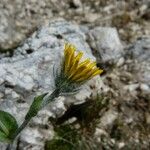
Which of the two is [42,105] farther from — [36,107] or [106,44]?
[106,44]

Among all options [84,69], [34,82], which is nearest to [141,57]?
[34,82]

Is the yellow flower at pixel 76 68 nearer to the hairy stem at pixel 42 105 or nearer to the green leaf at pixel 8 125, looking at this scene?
the hairy stem at pixel 42 105

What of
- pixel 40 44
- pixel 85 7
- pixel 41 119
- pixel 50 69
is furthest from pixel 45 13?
pixel 41 119

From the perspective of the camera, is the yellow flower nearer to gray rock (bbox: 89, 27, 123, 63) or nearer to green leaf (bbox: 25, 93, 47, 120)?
green leaf (bbox: 25, 93, 47, 120)

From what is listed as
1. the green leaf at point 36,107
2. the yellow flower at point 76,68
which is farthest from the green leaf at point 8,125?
the yellow flower at point 76,68

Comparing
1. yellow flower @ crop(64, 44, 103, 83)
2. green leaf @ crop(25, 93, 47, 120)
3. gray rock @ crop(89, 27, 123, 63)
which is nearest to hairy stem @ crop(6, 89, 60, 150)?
green leaf @ crop(25, 93, 47, 120)

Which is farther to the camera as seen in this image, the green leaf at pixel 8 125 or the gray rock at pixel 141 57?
the gray rock at pixel 141 57

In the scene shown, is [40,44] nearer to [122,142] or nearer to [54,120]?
[54,120]

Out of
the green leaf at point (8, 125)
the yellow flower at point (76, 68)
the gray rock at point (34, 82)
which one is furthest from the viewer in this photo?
the gray rock at point (34, 82)
